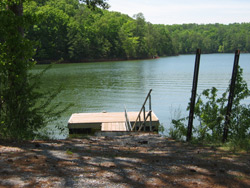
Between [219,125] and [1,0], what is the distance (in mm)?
5592

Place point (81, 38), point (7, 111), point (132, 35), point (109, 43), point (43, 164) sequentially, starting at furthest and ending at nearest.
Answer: point (132, 35), point (109, 43), point (81, 38), point (7, 111), point (43, 164)

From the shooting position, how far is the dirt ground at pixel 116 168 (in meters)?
3.40

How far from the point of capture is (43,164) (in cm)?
397

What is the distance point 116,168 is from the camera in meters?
3.95

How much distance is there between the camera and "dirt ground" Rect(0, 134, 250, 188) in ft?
11.2

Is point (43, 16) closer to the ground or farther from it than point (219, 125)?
farther from it

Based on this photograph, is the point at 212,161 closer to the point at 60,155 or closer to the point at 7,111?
the point at 60,155

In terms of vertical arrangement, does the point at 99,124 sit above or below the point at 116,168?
below

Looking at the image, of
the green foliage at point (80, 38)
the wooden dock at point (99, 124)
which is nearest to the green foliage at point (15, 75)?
the wooden dock at point (99, 124)

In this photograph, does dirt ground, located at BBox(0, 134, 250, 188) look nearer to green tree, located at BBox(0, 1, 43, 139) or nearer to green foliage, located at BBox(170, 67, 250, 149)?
green tree, located at BBox(0, 1, 43, 139)

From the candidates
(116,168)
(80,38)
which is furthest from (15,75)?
(80,38)

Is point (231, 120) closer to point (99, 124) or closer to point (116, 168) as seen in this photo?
point (116, 168)

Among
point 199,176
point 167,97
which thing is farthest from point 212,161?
point 167,97

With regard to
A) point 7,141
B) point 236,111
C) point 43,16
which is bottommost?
point 7,141
